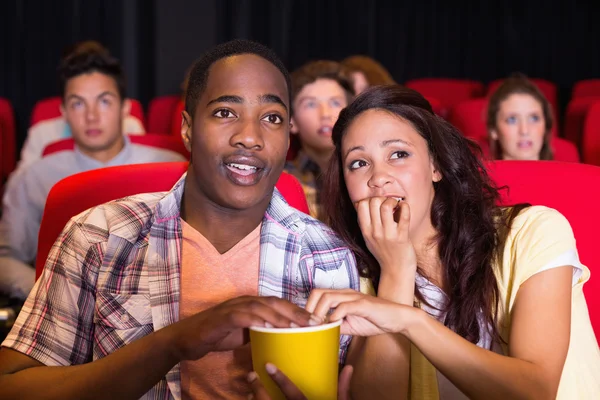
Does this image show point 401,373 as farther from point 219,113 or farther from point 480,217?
point 219,113

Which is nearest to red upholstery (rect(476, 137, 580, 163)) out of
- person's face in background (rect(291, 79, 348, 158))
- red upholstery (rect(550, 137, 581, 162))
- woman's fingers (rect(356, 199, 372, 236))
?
red upholstery (rect(550, 137, 581, 162))

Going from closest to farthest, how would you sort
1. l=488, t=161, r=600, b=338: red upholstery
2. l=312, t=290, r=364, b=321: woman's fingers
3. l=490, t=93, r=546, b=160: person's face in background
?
1. l=312, t=290, r=364, b=321: woman's fingers
2. l=488, t=161, r=600, b=338: red upholstery
3. l=490, t=93, r=546, b=160: person's face in background

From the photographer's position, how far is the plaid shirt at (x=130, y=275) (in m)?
1.42

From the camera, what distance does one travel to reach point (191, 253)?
1572 millimetres

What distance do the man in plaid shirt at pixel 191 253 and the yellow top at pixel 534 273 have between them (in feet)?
0.65

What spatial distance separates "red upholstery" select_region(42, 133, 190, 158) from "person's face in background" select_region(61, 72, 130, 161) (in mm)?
47

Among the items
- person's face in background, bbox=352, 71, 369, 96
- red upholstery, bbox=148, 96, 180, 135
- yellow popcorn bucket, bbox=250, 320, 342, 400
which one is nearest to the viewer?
yellow popcorn bucket, bbox=250, 320, 342, 400

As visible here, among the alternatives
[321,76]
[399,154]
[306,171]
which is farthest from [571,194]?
[321,76]

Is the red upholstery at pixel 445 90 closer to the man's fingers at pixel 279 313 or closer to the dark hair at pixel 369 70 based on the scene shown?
the dark hair at pixel 369 70

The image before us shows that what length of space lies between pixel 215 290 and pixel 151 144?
183 centimetres

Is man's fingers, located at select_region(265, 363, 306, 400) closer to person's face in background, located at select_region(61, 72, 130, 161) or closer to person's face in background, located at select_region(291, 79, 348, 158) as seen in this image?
person's face in background, located at select_region(291, 79, 348, 158)

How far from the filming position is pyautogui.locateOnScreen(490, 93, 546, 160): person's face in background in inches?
138

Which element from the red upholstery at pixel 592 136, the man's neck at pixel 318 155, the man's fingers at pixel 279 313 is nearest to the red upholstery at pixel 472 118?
the red upholstery at pixel 592 136

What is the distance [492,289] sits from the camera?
158 cm
